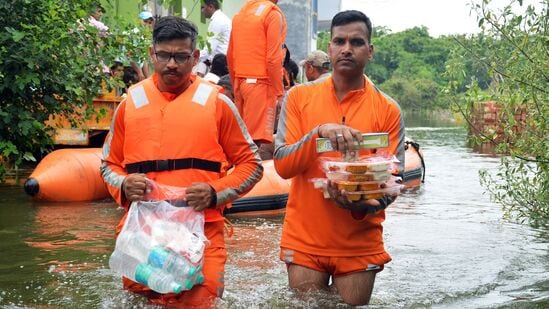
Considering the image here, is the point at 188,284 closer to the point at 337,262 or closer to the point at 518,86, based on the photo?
the point at 337,262

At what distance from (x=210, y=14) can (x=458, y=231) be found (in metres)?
5.13

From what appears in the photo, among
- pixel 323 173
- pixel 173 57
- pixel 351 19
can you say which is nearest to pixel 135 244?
pixel 173 57

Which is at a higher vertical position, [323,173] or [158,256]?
[323,173]

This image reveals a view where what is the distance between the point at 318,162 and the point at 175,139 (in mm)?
843

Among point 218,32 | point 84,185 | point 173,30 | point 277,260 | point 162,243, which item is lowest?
point 277,260

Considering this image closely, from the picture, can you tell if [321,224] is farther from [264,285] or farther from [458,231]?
[458,231]

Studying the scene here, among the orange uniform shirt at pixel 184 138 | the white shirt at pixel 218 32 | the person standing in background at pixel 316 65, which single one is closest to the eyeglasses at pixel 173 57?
the orange uniform shirt at pixel 184 138

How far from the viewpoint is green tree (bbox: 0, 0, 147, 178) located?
8875mm

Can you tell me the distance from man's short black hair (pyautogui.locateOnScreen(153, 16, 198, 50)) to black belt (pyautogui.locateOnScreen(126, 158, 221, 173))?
2.21ft

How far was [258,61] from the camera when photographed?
10836 mm

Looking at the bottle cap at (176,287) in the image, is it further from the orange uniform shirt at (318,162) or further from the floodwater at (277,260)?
the orange uniform shirt at (318,162)

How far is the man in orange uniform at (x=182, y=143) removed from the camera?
5.02 meters

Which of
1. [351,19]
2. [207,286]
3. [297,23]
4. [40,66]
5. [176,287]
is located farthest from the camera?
[297,23]

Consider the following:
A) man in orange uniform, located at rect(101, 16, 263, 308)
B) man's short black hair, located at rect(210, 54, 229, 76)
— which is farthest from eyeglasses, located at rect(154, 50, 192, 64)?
man's short black hair, located at rect(210, 54, 229, 76)
